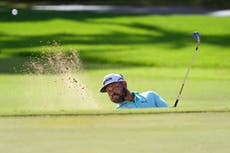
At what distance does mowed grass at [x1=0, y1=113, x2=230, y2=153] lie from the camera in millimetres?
5496

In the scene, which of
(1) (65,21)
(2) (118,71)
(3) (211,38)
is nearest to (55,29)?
(1) (65,21)

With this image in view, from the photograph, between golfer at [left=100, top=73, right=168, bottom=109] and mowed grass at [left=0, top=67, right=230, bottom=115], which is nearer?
golfer at [left=100, top=73, right=168, bottom=109]

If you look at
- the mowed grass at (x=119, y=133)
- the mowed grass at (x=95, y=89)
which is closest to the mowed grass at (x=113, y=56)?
the mowed grass at (x=95, y=89)

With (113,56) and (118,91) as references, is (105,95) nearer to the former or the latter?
(118,91)

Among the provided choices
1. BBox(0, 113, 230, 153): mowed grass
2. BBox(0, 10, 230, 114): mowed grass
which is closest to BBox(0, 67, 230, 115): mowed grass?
BBox(0, 10, 230, 114): mowed grass

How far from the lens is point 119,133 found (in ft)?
19.5

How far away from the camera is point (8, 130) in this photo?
6.12 metres

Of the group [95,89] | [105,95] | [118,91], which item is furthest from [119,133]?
[95,89]

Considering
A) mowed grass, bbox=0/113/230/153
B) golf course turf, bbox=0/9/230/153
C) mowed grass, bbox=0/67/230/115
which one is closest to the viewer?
mowed grass, bbox=0/113/230/153

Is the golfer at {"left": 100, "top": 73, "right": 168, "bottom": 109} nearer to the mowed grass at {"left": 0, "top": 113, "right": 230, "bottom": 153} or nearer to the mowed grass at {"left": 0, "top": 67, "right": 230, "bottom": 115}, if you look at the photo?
the mowed grass at {"left": 0, "top": 67, "right": 230, "bottom": 115}

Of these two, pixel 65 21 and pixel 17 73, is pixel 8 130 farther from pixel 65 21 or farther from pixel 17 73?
pixel 65 21

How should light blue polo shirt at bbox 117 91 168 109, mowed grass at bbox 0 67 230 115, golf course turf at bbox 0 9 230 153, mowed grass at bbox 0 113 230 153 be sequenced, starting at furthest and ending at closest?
mowed grass at bbox 0 67 230 115, light blue polo shirt at bbox 117 91 168 109, golf course turf at bbox 0 9 230 153, mowed grass at bbox 0 113 230 153

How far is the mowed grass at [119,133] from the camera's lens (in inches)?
216

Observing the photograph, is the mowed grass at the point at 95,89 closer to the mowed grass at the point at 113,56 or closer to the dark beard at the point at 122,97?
the mowed grass at the point at 113,56
